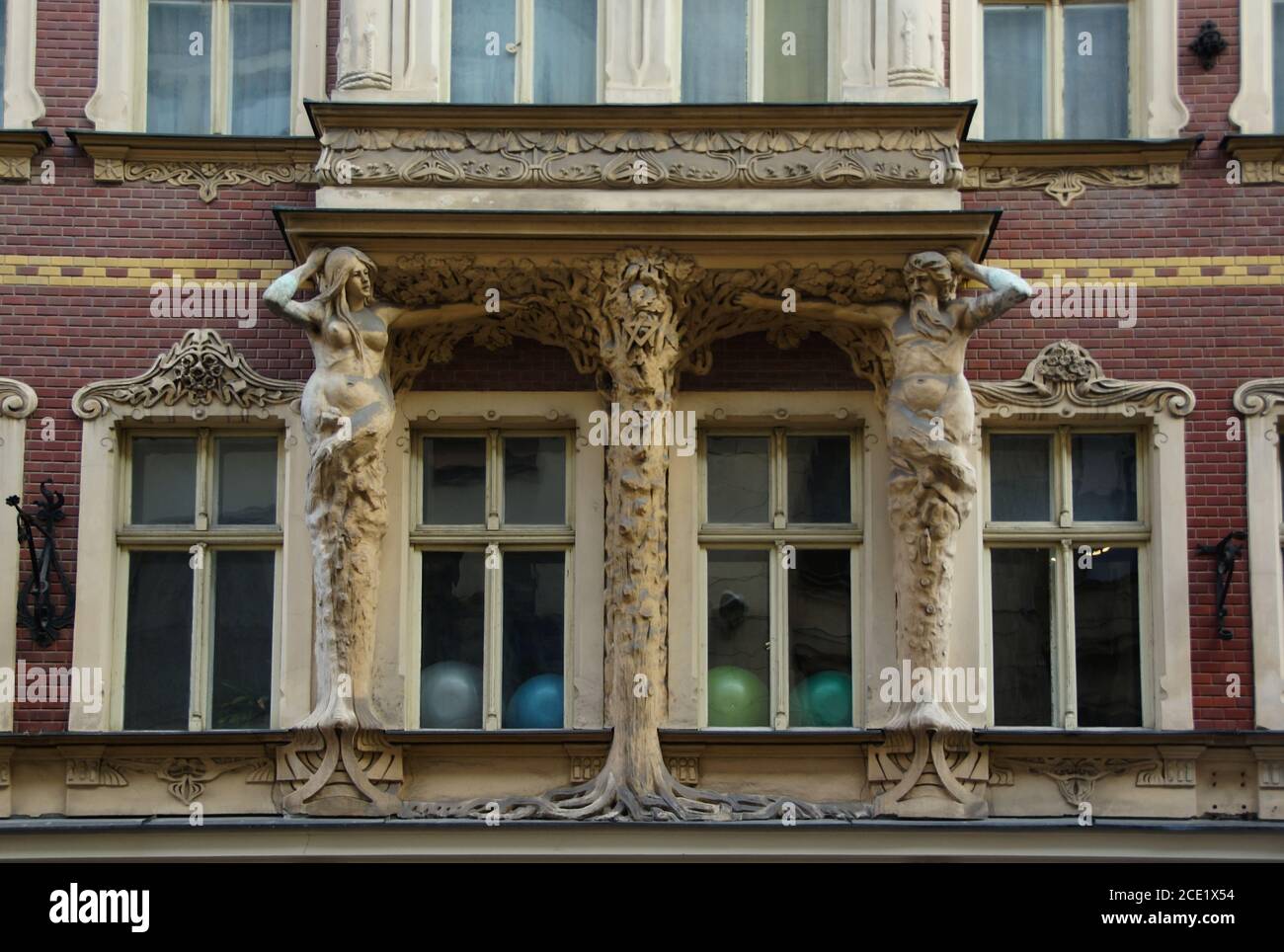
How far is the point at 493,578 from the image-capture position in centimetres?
1512

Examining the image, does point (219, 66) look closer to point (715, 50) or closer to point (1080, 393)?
point (715, 50)

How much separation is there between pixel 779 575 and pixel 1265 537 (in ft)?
10.3

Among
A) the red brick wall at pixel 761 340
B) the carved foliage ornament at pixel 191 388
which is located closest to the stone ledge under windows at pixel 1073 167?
the red brick wall at pixel 761 340

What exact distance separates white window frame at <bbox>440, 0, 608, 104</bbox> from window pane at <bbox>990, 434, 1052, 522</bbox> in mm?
3559

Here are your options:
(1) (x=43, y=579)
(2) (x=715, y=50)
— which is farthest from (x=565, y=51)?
(1) (x=43, y=579)

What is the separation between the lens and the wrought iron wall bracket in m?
14.7

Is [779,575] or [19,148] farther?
[19,148]

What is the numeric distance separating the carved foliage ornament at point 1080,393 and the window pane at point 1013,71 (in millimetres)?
1704

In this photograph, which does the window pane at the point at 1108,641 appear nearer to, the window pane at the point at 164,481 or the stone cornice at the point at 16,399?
the window pane at the point at 164,481

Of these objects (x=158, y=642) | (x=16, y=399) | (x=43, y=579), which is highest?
(x=16, y=399)

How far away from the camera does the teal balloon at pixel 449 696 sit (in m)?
15.0

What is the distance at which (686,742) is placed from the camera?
47.5 ft

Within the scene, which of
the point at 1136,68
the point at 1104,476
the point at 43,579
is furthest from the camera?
the point at 1136,68
